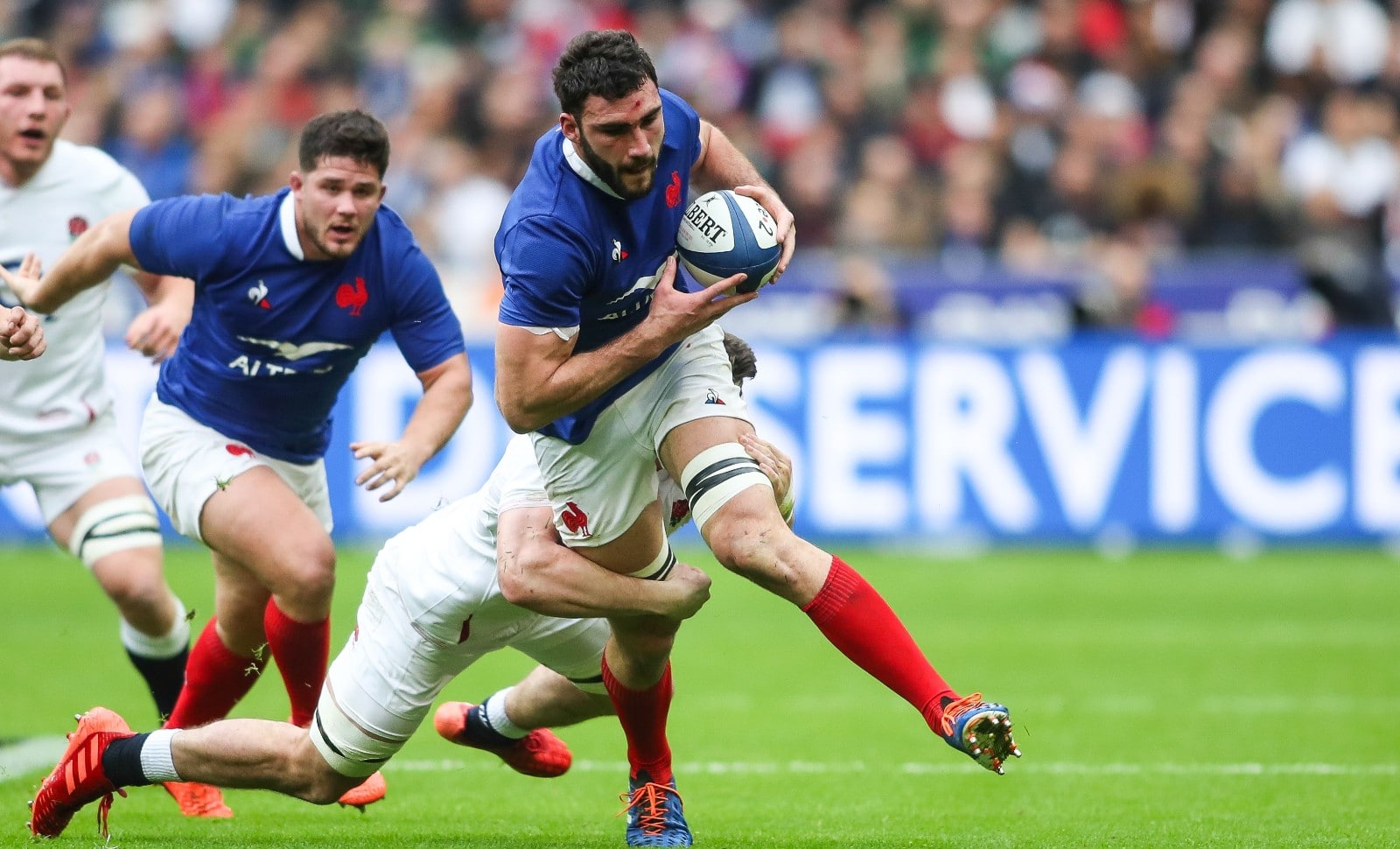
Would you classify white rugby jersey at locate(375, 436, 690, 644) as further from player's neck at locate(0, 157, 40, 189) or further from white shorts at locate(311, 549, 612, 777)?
player's neck at locate(0, 157, 40, 189)

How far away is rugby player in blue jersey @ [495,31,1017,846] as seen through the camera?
538cm

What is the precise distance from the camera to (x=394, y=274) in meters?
6.64

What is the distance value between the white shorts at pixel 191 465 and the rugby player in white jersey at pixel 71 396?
620mm

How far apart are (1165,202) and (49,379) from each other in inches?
417

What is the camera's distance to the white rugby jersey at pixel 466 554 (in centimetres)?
572

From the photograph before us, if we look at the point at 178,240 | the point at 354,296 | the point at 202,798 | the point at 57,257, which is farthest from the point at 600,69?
the point at 57,257

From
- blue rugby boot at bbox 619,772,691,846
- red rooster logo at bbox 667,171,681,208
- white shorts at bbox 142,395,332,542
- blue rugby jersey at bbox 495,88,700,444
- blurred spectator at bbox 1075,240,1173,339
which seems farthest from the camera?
blurred spectator at bbox 1075,240,1173,339

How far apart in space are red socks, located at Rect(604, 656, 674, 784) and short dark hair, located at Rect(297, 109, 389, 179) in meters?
1.92

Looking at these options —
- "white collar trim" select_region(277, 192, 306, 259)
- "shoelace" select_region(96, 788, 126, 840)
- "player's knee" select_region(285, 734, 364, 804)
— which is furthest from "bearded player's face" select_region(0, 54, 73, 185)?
"player's knee" select_region(285, 734, 364, 804)

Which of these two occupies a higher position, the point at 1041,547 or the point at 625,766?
the point at 1041,547

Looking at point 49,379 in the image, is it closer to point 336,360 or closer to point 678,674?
point 336,360

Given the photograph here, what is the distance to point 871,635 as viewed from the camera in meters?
5.35

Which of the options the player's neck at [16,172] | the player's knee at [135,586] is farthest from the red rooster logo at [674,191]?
the player's neck at [16,172]

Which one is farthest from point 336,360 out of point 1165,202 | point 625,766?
point 1165,202
